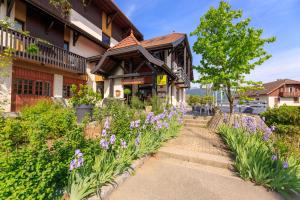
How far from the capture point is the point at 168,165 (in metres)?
4.01

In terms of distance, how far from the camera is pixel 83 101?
24.0 ft

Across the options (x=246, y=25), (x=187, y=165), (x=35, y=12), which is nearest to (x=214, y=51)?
(x=246, y=25)

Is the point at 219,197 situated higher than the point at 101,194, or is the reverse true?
the point at 101,194

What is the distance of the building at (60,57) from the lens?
835 centimetres

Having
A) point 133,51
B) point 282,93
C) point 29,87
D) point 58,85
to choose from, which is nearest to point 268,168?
point 133,51

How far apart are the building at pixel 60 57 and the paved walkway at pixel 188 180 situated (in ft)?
20.1

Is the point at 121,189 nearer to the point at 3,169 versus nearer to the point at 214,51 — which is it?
the point at 3,169

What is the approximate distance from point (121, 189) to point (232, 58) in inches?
312

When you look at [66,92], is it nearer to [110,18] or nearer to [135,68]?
[135,68]

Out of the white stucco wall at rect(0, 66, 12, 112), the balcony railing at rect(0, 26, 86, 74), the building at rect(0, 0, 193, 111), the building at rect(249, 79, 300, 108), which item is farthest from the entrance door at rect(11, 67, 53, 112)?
the building at rect(249, 79, 300, 108)

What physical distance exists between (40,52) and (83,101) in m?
4.69

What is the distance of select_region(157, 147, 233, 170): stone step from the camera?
4023 millimetres

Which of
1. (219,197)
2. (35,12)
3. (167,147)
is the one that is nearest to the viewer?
(219,197)

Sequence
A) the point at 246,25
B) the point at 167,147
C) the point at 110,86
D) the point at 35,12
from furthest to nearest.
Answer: the point at 110,86
the point at 35,12
the point at 246,25
the point at 167,147
